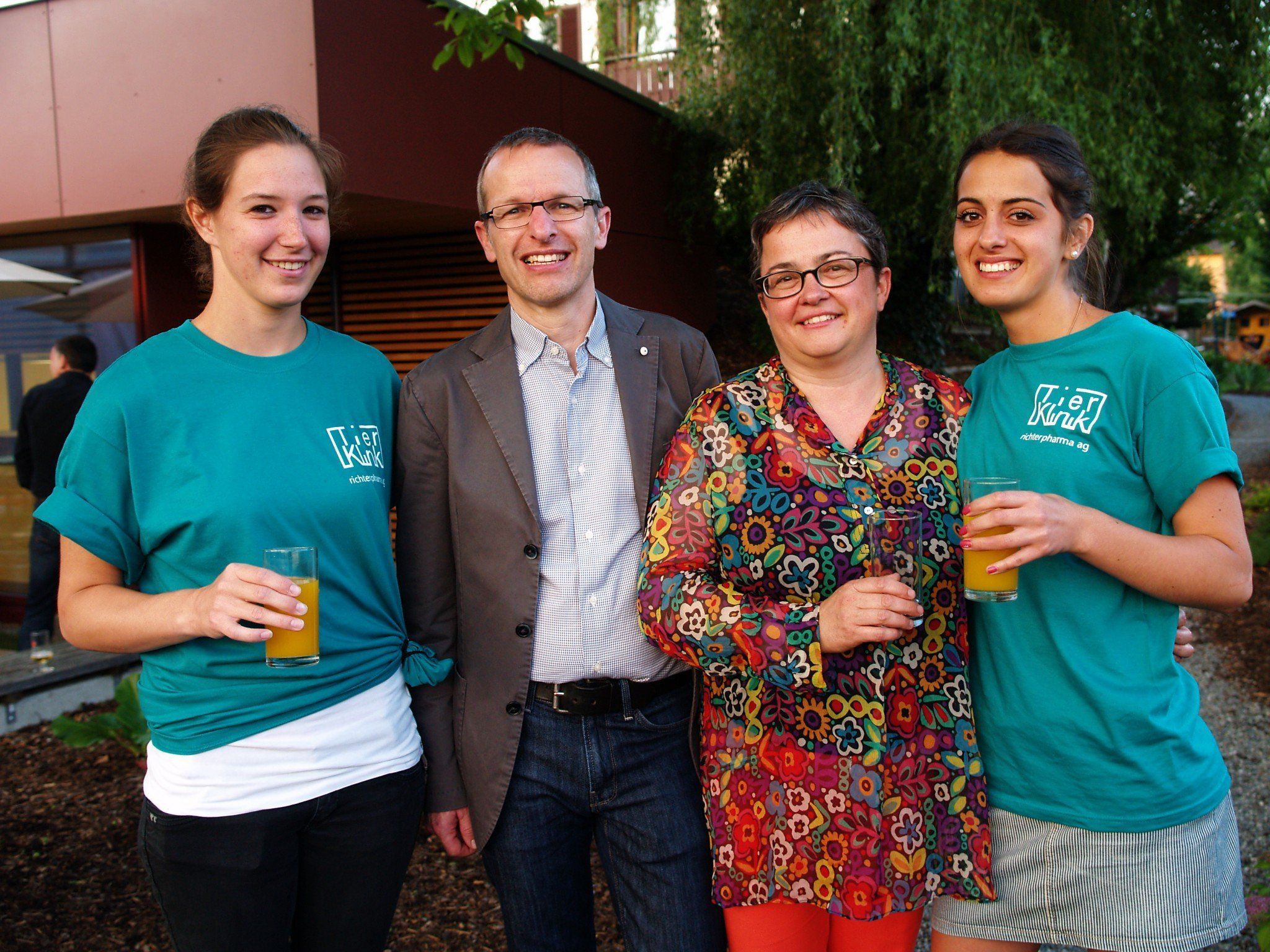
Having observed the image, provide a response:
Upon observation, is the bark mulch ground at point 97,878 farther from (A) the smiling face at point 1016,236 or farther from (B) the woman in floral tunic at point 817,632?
(A) the smiling face at point 1016,236

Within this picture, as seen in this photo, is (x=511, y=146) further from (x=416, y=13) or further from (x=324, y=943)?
(x=416, y=13)

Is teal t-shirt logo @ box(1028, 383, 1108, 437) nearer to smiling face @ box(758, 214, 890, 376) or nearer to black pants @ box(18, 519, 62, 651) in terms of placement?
smiling face @ box(758, 214, 890, 376)

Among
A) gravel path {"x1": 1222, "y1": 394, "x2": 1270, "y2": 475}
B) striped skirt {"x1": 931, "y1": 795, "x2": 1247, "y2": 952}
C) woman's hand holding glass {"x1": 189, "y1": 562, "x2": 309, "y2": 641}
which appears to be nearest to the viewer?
woman's hand holding glass {"x1": 189, "y1": 562, "x2": 309, "y2": 641}

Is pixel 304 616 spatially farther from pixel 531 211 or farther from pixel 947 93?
pixel 947 93

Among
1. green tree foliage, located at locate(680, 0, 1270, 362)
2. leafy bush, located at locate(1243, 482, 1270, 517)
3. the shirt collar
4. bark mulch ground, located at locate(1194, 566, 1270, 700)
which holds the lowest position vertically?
bark mulch ground, located at locate(1194, 566, 1270, 700)

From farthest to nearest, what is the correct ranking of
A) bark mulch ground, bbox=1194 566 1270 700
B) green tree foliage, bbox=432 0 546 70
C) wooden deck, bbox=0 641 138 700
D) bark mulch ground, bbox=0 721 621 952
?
bark mulch ground, bbox=1194 566 1270 700 → wooden deck, bbox=0 641 138 700 → green tree foliage, bbox=432 0 546 70 → bark mulch ground, bbox=0 721 621 952

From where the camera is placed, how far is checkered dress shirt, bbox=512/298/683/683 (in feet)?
7.32

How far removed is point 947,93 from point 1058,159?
6.66 m

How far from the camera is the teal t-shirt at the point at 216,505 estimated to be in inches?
73.5

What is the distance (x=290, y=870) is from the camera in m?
1.95

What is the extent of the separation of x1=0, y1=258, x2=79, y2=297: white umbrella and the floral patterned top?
19.4ft

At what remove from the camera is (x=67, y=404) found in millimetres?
6609

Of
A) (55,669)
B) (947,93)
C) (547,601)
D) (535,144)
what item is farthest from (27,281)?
(947,93)

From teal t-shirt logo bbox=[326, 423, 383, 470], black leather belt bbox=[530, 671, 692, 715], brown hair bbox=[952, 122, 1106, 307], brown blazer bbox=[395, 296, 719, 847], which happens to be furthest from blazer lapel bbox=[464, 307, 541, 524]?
brown hair bbox=[952, 122, 1106, 307]
